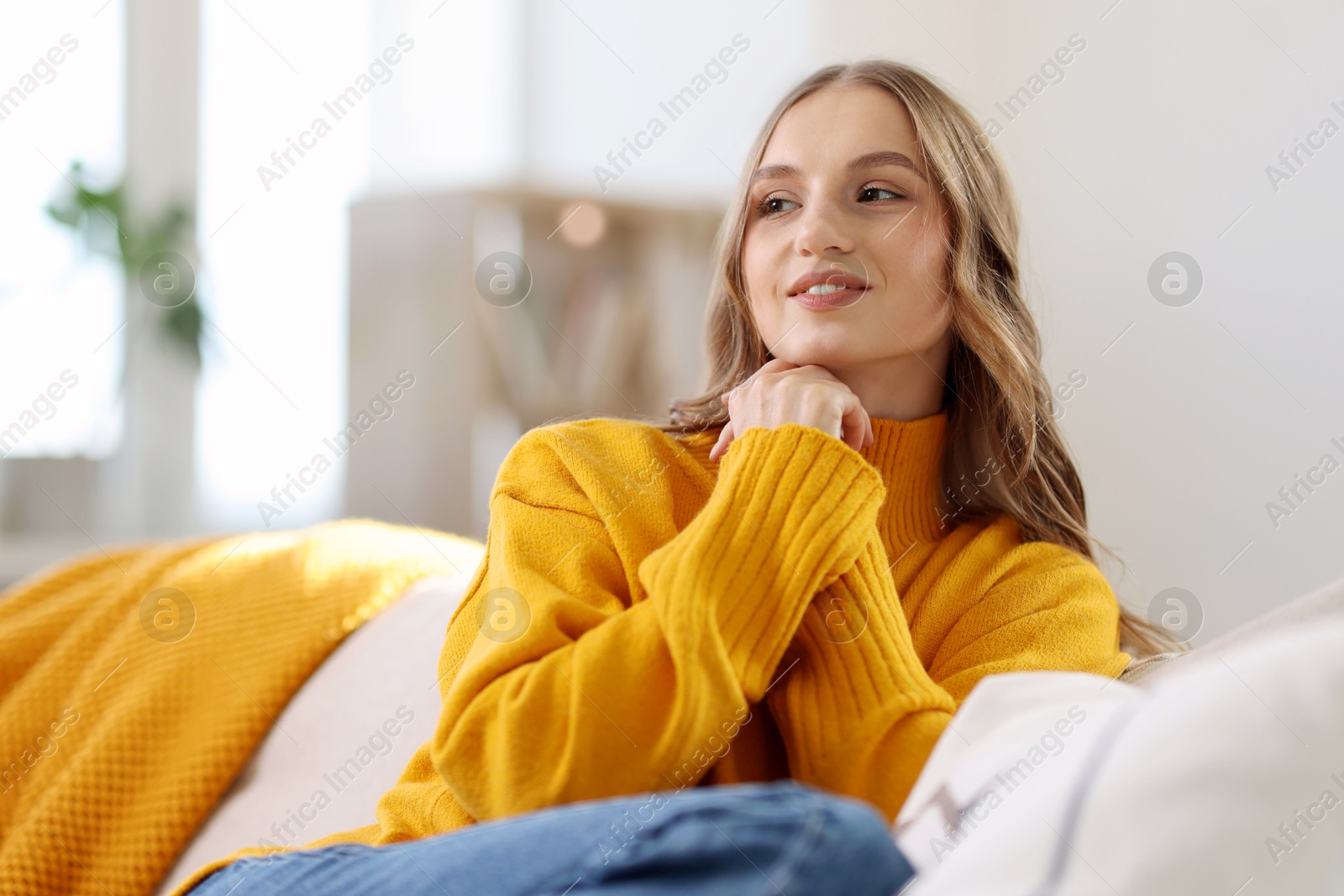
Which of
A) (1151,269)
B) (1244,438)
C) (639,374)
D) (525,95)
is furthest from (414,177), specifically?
(1244,438)

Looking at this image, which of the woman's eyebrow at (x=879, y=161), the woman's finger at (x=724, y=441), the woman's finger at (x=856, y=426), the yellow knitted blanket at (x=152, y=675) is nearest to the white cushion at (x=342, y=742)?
the yellow knitted blanket at (x=152, y=675)

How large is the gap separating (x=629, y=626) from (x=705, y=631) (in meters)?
0.06

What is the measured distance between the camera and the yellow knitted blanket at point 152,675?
1.25 meters

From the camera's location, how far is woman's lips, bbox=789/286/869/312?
115 cm

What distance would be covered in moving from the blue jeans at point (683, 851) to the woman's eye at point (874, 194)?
0.70m

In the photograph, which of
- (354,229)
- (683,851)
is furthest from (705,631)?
(354,229)

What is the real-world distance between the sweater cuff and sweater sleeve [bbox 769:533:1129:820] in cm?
5

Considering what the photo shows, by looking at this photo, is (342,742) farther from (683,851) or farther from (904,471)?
(683,851)

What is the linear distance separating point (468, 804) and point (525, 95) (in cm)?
294

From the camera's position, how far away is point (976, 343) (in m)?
1.25

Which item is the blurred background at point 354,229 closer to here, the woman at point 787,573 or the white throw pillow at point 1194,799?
the woman at point 787,573

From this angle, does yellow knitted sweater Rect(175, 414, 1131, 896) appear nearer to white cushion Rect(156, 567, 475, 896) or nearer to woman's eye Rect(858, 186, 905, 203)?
white cushion Rect(156, 567, 475, 896)

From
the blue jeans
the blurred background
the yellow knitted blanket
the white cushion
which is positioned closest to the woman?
the blue jeans

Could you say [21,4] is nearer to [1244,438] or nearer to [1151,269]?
[1151,269]
